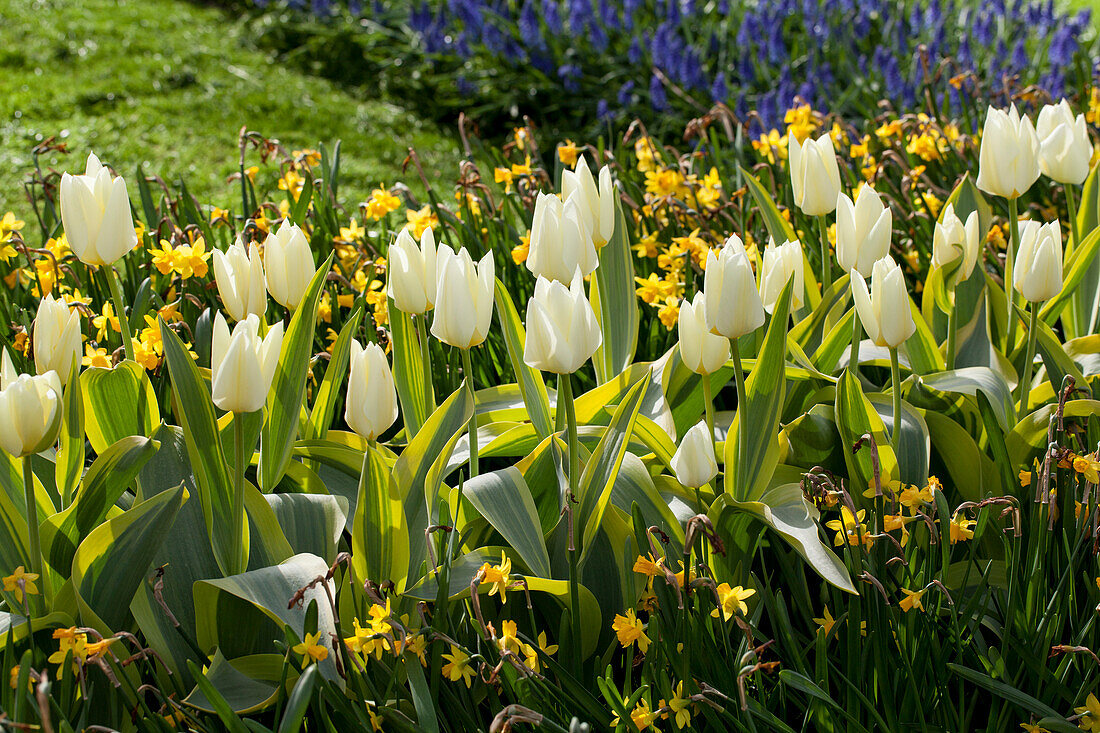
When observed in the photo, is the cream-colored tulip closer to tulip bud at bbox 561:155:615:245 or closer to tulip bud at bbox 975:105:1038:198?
tulip bud at bbox 561:155:615:245

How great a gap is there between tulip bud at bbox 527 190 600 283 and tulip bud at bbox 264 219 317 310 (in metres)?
0.39

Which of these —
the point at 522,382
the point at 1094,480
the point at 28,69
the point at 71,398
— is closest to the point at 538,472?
the point at 522,382

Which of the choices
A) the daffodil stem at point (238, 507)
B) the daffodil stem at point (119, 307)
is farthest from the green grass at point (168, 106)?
the daffodil stem at point (238, 507)

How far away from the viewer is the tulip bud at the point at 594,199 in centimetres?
178

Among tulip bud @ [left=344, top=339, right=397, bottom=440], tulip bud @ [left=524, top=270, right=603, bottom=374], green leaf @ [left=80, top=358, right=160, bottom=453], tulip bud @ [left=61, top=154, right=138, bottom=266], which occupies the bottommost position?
green leaf @ [left=80, top=358, right=160, bottom=453]

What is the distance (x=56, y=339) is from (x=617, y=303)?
1.07 m

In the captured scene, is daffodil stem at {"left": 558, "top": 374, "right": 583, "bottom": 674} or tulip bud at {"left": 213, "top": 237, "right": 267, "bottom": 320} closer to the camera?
daffodil stem at {"left": 558, "top": 374, "right": 583, "bottom": 674}

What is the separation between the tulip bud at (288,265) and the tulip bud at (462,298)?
301mm

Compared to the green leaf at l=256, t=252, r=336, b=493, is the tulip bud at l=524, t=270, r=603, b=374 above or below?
above

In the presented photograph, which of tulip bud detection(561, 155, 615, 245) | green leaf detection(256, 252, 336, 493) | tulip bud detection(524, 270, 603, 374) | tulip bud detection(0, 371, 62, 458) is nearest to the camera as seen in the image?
tulip bud detection(0, 371, 62, 458)

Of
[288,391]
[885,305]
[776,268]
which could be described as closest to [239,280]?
[288,391]

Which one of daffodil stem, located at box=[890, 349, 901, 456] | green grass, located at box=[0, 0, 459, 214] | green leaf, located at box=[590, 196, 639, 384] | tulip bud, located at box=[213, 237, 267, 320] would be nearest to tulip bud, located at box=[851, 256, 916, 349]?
daffodil stem, located at box=[890, 349, 901, 456]

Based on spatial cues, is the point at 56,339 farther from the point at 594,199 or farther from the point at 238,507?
the point at 594,199

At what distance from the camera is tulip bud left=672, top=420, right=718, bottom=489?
1.46 m
